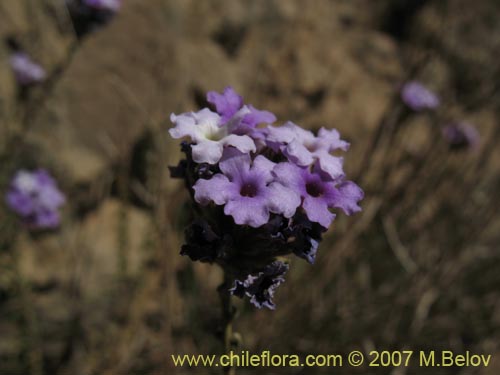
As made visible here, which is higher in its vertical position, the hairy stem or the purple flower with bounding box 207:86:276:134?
the purple flower with bounding box 207:86:276:134

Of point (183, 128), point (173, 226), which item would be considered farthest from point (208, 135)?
point (173, 226)

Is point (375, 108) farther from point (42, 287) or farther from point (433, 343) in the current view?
point (42, 287)

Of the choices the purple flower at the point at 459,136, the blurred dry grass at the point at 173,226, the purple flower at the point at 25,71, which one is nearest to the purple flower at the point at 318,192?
the blurred dry grass at the point at 173,226

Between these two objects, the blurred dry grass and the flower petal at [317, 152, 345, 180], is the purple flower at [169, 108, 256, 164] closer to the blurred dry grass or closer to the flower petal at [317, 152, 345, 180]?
the flower petal at [317, 152, 345, 180]

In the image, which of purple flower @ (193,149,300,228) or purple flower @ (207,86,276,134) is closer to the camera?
purple flower @ (193,149,300,228)

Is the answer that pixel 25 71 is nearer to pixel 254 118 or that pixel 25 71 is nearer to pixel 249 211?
pixel 254 118

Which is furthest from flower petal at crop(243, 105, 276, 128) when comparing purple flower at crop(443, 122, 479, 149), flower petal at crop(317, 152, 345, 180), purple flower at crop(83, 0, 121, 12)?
purple flower at crop(443, 122, 479, 149)

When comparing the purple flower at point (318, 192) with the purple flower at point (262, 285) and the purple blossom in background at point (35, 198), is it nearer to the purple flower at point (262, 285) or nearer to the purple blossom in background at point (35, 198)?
the purple flower at point (262, 285)
